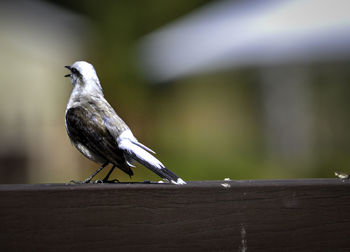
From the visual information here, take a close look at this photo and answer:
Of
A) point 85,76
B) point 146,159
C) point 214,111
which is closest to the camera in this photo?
point 146,159

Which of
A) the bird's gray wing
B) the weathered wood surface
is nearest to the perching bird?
the bird's gray wing

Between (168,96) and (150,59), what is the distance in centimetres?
51

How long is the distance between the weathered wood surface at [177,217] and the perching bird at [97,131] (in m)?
0.58

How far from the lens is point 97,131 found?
8.20 ft

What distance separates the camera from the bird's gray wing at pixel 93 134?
2.37 metres

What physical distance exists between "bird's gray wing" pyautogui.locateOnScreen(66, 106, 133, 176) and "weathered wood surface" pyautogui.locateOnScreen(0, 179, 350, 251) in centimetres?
79

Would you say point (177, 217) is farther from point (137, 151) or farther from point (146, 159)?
point (137, 151)

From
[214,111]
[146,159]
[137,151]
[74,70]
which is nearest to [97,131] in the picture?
[137,151]

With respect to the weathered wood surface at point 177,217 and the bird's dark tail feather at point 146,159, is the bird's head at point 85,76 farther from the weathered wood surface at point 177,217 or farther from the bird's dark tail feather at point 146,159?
the weathered wood surface at point 177,217

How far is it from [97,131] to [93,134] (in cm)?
3

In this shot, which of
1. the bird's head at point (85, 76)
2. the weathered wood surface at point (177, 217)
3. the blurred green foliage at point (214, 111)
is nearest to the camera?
the weathered wood surface at point (177, 217)

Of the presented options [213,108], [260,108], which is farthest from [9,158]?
[260,108]

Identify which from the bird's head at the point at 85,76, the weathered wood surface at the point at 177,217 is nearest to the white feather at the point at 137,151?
the weathered wood surface at the point at 177,217

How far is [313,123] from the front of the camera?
651 cm
